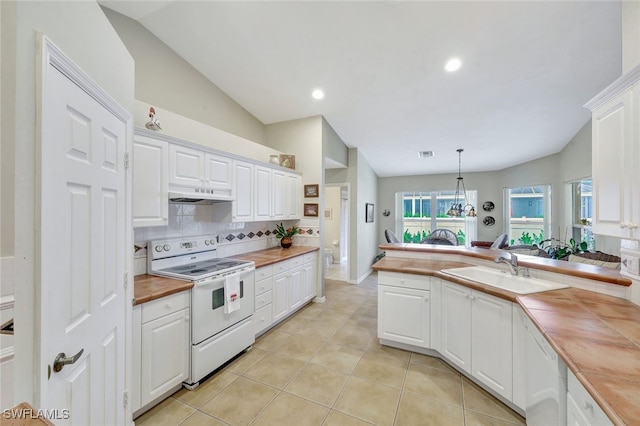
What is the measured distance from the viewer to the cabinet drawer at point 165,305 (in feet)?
5.76

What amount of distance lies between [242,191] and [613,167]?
3.16 meters

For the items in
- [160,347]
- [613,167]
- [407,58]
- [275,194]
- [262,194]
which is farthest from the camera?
[275,194]

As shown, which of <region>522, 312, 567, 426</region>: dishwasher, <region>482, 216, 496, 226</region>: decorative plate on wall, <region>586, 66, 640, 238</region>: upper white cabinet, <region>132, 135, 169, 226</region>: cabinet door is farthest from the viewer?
<region>482, 216, 496, 226</region>: decorative plate on wall

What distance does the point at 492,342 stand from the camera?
187cm

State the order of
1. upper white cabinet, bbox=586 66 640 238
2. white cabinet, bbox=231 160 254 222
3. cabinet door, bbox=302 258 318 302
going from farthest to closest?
cabinet door, bbox=302 258 318 302
white cabinet, bbox=231 160 254 222
upper white cabinet, bbox=586 66 640 238

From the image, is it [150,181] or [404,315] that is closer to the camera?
[150,181]

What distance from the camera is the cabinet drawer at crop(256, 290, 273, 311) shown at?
284 centimetres

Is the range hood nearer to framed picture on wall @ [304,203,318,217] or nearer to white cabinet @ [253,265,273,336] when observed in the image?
white cabinet @ [253,265,273,336]

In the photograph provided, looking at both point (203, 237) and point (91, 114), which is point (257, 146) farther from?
point (91, 114)

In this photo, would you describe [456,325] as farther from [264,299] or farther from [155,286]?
[155,286]

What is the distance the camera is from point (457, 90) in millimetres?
3156

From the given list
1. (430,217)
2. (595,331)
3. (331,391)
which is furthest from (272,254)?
(430,217)

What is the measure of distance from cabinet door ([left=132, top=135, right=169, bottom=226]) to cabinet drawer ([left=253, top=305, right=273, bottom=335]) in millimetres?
1456

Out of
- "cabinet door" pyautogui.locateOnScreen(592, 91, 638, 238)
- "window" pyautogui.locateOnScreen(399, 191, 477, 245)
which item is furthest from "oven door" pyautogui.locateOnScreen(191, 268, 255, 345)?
"window" pyautogui.locateOnScreen(399, 191, 477, 245)
